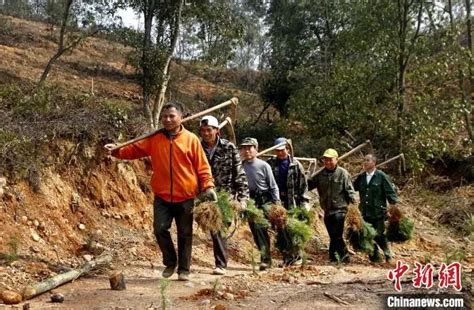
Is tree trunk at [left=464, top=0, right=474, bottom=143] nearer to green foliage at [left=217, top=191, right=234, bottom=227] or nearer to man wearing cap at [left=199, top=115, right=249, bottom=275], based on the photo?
man wearing cap at [left=199, top=115, right=249, bottom=275]

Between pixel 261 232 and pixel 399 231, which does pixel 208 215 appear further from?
pixel 399 231

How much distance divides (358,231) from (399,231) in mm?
1078

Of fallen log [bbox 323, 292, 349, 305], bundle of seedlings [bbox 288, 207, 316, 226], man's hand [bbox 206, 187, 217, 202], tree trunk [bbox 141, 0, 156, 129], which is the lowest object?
fallen log [bbox 323, 292, 349, 305]

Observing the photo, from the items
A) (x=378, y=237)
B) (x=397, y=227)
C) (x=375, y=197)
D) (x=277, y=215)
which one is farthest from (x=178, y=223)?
(x=397, y=227)

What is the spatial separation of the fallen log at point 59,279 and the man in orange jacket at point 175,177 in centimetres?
85

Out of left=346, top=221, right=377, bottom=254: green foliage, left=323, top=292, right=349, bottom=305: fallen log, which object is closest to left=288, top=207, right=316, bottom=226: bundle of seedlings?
left=346, top=221, right=377, bottom=254: green foliage

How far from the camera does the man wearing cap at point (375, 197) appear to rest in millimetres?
7891

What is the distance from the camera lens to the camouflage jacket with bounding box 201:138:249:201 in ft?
19.6

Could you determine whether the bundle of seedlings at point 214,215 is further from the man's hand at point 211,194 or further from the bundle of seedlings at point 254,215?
the bundle of seedlings at point 254,215

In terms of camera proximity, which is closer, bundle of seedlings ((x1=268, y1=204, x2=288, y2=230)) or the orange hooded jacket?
the orange hooded jacket

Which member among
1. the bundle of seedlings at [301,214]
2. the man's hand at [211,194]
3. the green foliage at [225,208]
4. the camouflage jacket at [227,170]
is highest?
the camouflage jacket at [227,170]

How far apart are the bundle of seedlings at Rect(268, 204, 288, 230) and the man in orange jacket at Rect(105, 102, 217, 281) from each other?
4.47 ft

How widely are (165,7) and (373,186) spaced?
9090 millimetres

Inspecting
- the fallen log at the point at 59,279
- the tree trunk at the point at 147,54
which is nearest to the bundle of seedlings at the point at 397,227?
the fallen log at the point at 59,279
